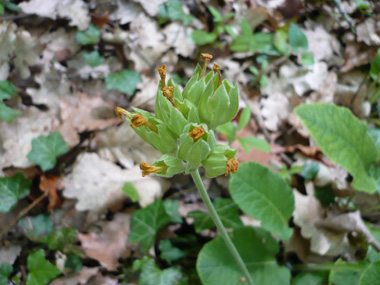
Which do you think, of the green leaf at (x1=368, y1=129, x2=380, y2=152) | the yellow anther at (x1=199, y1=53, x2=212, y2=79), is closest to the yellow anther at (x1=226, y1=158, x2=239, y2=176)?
the yellow anther at (x1=199, y1=53, x2=212, y2=79)

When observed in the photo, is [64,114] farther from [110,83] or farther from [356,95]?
[356,95]

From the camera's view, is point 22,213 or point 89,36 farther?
point 89,36

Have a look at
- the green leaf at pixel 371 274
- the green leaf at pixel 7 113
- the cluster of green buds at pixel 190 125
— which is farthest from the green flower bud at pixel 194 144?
the green leaf at pixel 7 113

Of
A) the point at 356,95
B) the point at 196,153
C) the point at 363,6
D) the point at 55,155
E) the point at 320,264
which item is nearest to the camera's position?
the point at 196,153

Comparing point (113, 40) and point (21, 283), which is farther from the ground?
point (113, 40)

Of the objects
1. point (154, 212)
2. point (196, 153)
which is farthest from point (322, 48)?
point (196, 153)

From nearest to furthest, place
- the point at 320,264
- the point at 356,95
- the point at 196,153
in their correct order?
the point at 196,153
the point at 320,264
the point at 356,95

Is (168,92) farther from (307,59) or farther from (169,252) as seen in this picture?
(307,59)

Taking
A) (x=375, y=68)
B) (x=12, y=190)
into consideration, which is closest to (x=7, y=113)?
(x=12, y=190)
